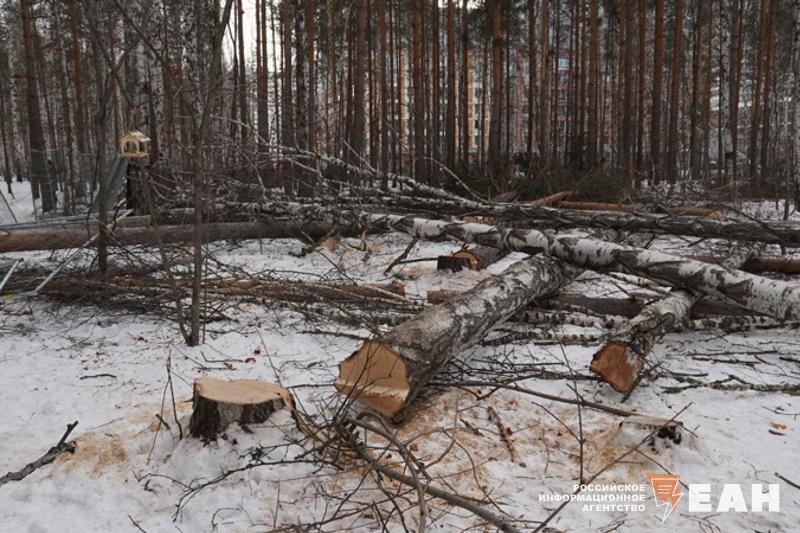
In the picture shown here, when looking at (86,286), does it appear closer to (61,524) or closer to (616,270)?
(61,524)

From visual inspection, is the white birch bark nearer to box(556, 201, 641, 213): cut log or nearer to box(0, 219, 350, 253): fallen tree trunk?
box(0, 219, 350, 253): fallen tree trunk

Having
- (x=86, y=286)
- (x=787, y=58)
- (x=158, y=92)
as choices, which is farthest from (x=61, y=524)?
(x=787, y=58)

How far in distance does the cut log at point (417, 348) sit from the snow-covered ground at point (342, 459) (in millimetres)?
185

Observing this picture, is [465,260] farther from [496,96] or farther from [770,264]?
[496,96]

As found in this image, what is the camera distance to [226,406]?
237 cm

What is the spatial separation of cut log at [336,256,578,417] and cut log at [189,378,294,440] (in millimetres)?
371

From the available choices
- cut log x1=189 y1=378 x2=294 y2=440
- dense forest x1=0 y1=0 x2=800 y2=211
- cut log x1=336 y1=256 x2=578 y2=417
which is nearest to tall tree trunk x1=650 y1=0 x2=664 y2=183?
dense forest x1=0 y1=0 x2=800 y2=211

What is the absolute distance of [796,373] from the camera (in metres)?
3.27

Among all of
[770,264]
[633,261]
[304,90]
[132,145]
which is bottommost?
[770,264]

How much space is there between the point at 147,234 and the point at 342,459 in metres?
4.77

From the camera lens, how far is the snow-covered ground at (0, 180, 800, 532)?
2.03m

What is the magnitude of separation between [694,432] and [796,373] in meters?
1.25

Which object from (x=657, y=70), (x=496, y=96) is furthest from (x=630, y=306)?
(x=657, y=70)

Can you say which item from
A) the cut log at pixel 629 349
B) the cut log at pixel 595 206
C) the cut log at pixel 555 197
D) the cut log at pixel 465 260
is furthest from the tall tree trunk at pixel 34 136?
the cut log at pixel 629 349
